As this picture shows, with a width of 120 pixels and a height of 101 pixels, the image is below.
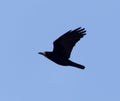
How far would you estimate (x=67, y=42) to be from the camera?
8.01 meters

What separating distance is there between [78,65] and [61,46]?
4.22 feet

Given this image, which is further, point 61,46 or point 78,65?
point 61,46

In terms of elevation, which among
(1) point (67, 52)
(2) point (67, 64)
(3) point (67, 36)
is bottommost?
(2) point (67, 64)

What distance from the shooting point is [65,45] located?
8.05 metres

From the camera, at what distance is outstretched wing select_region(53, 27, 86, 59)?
7906 millimetres

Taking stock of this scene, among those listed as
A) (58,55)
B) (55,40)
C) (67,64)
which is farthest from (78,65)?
(55,40)

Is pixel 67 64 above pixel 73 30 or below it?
below

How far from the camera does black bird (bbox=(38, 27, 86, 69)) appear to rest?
7809mm

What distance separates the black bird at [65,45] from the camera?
307 inches

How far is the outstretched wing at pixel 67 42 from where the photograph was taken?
7.91 metres

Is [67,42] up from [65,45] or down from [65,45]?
up

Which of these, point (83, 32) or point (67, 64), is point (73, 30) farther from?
point (67, 64)

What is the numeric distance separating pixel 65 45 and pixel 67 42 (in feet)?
0.59

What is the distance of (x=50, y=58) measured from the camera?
771 cm
